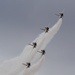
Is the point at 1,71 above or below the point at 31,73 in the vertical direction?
above

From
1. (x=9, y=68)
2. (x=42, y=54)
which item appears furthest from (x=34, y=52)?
(x=9, y=68)

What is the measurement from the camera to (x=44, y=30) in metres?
156

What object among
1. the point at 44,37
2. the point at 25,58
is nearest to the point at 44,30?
the point at 44,37

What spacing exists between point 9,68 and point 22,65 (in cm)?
692

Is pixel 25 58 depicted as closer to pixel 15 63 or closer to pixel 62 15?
pixel 15 63

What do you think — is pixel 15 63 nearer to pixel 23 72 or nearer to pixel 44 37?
pixel 23 72

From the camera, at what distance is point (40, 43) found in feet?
504

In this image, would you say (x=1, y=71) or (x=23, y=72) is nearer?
(x=23, y=72)

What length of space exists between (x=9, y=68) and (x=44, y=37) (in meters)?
21.3

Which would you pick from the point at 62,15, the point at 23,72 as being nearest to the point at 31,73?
the point at 23,72

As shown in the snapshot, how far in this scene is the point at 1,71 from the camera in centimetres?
16362

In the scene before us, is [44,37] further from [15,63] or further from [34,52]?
[15,63]

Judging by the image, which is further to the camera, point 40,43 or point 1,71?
point 1,71

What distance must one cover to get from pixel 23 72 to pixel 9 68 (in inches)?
377
